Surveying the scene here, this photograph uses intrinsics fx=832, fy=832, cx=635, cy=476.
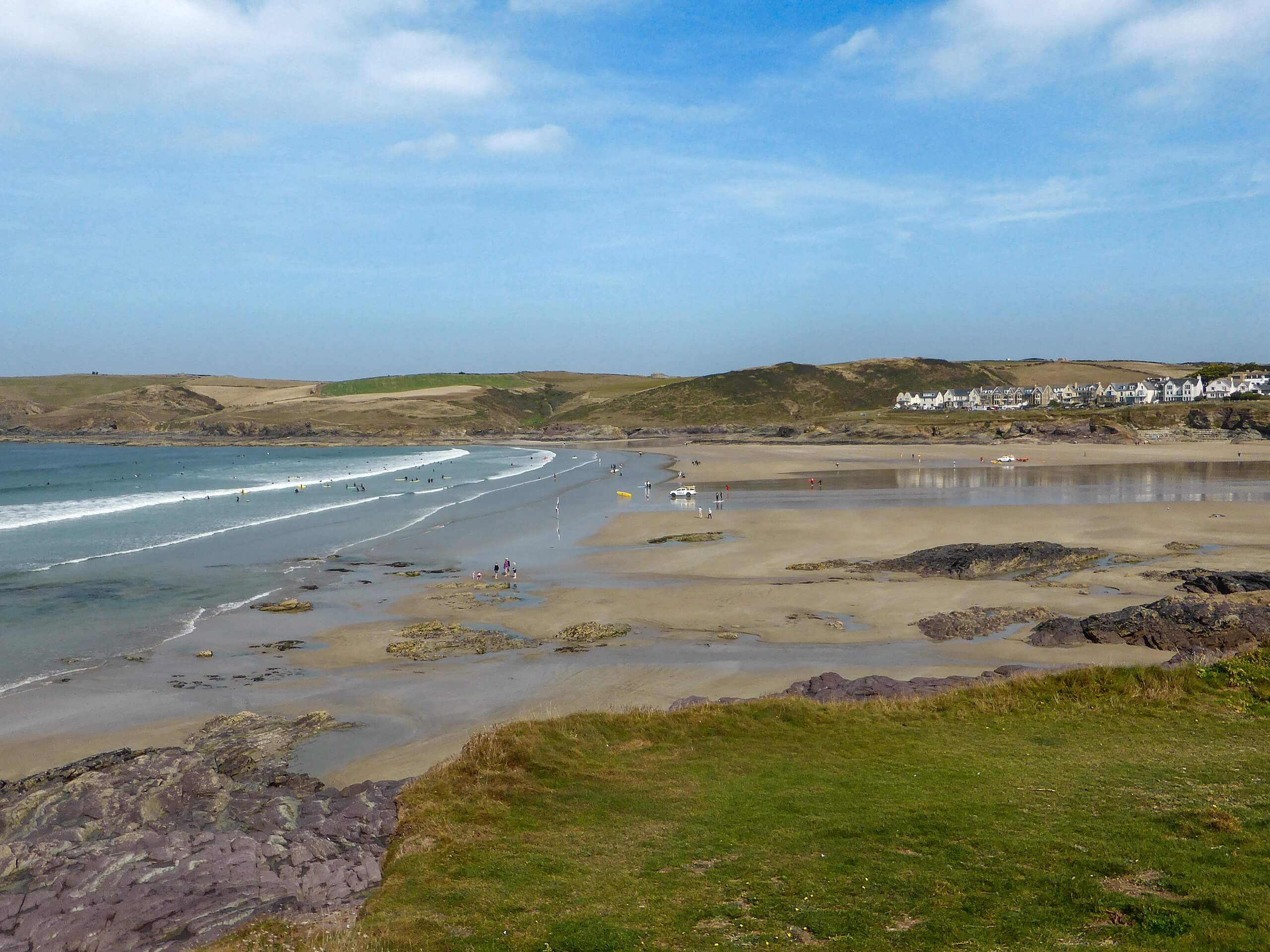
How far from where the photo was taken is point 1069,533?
4044 cm

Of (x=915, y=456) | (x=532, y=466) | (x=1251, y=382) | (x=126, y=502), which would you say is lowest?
(x=126, y=502)

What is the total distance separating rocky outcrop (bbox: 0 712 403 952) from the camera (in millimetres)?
9000

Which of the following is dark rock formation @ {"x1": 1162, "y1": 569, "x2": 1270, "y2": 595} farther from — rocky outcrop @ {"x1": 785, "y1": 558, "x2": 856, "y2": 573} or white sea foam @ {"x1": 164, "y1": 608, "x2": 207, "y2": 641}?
white sea foam @ {"x1": 164, "y1": 608, "x2": 207, "y2": 641}

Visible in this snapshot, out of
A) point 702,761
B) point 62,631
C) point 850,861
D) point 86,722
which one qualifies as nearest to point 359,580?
point 62,631

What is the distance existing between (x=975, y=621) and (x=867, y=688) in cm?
947

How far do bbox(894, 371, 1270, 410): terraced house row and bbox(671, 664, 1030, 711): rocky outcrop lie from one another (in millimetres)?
154924

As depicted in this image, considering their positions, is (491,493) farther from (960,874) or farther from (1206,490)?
(960,874)

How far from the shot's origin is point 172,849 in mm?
10531

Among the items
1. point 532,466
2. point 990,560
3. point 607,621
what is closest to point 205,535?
point 607,621

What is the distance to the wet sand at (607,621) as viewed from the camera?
60.8ft

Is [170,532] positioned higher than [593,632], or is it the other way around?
[170,532]

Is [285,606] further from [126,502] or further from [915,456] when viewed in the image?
[915,456]

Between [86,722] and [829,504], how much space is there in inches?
1726

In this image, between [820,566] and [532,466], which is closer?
[820,566]
